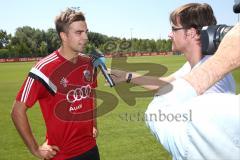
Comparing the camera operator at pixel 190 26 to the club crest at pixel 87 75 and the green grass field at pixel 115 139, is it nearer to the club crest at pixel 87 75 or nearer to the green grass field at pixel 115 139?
the club crest at pixel 87 75

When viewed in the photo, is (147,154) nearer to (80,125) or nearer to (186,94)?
(80,125)

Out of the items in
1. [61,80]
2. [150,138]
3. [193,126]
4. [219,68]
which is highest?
[219,68]

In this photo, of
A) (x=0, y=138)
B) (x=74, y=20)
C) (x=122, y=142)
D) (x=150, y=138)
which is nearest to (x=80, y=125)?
(x=74, y=20)

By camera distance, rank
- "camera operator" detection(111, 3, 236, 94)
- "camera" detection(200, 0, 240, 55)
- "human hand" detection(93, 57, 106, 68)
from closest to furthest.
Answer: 1. "camera" detection(200, 0, 240, 55)
2. "camera operator" detection(111, 3, 236, 94)
3. "human hand" detection(93, 57, 106, 68)

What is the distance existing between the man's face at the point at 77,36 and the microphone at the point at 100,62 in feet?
0.57

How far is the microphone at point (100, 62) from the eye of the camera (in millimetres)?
3684

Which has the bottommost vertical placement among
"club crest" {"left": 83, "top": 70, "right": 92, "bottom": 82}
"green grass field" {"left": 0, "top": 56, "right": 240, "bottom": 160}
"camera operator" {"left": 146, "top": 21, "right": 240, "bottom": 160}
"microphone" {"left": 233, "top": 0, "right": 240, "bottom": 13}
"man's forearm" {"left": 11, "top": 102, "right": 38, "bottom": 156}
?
"green grass field" {"left": 0, "top": 56, "right": 240, "bottom": 160}

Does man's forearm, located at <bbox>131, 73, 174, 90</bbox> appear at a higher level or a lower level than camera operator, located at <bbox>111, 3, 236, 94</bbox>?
lower

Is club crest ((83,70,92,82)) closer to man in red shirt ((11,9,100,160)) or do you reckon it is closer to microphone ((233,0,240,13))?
man in red shirt ((11,9,100,160))

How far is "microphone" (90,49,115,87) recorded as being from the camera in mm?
3684

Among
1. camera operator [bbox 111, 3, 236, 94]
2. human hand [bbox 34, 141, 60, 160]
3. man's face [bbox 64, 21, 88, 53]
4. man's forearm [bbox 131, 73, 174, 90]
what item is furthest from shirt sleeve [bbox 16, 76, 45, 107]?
camera operator [bbox 111, 3, 236, 94]

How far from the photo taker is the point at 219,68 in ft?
2.76

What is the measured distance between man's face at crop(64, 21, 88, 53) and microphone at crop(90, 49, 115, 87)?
0.17 meters

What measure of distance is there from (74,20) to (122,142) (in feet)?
13.7
